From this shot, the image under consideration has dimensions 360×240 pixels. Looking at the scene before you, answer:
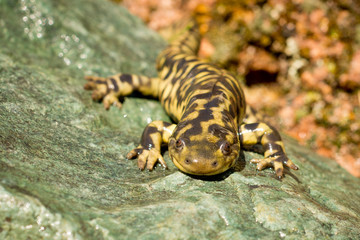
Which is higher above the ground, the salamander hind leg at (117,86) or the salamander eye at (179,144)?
the salamander eye at (179,144)

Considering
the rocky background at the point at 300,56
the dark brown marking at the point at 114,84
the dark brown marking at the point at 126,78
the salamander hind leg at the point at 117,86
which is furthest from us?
the rocky background at the point at 300,56

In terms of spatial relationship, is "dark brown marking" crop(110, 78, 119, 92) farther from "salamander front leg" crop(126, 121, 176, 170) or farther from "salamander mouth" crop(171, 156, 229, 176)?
"salamander mouth" crop(171, 156, 229, 176)

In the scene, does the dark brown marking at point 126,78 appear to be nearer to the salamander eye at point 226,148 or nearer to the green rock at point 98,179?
the green rock at point 98,179

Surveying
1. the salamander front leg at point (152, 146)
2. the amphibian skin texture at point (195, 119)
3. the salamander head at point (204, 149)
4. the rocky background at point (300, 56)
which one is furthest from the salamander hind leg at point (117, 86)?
the rocky background at point (300, 56)

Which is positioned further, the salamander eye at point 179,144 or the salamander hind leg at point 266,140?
the salamander hind leg at point 266,140

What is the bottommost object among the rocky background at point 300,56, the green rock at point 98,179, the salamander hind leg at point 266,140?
the green rock at point 98,179

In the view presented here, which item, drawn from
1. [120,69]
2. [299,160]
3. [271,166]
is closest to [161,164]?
[271,166]

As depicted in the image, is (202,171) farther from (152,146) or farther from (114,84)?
(114,84)

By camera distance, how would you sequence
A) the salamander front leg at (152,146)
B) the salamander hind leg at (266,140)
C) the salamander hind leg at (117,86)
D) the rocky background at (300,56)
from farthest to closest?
the rocky background at (300,56)
the salamander hind leg at (117,86)
the salamander hind leg at (266,140)
the salamander front leg at (152,146)
